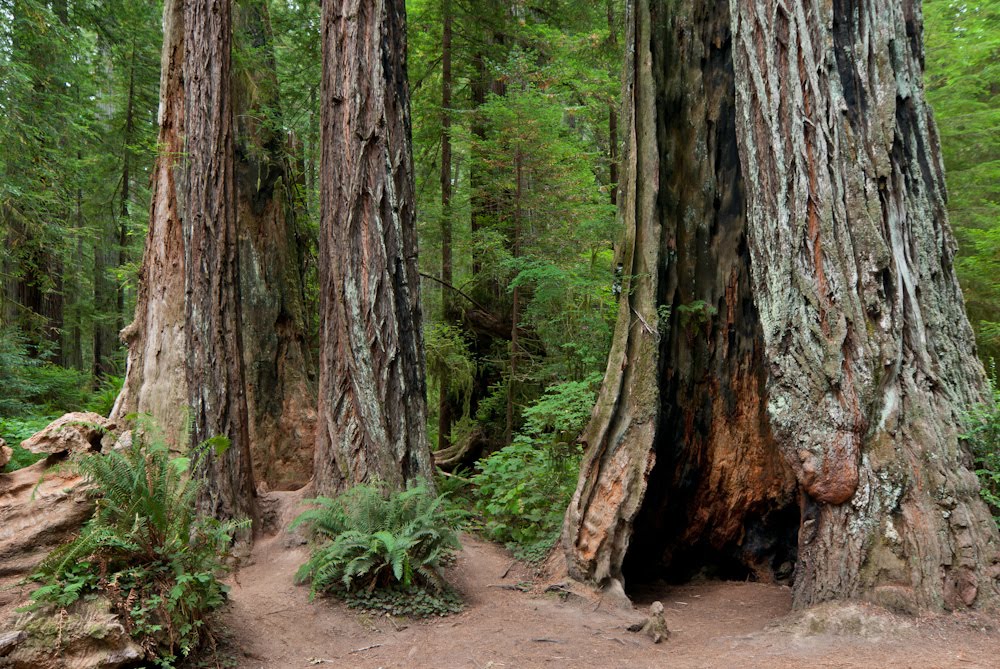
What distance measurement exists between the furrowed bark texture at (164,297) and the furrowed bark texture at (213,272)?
0.90 m

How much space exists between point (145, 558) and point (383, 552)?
6.21 ft

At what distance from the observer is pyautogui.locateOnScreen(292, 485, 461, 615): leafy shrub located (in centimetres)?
526

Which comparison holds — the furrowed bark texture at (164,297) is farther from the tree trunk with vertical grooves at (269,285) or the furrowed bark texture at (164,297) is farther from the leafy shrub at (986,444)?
the leafy shrub at (986,444)

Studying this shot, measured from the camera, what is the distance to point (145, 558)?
13.2 feet

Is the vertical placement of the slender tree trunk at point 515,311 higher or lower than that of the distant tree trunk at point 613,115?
lower

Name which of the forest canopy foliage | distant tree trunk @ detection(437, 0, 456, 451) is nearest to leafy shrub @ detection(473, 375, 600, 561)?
the forest canopy foliage

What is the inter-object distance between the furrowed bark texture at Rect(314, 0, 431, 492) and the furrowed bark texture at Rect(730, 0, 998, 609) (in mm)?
3454

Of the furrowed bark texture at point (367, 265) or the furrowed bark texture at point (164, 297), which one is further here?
the furrowed bark texture at point (164, 297)

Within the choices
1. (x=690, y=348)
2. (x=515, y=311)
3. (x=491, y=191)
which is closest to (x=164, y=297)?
(x=515, y=311)

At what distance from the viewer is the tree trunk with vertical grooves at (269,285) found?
8500 mm

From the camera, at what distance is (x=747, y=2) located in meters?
5.33

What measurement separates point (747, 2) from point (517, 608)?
18.1 feet

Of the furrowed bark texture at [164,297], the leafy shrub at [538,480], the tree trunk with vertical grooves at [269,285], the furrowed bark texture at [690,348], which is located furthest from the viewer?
the tree trunk with vertical grooves at [269,285]

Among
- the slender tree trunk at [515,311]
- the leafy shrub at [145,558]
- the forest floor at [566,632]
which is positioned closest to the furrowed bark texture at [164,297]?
the forest floor at [566,632]
